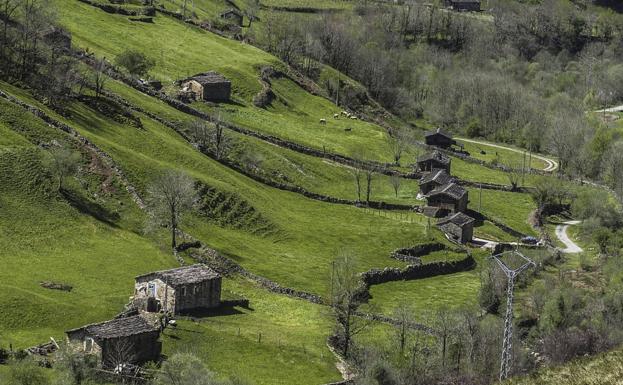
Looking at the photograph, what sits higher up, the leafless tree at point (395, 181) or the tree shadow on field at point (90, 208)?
the tree shadow on field at point (90, 208)

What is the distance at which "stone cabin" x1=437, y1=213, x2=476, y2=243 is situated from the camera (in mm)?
145000

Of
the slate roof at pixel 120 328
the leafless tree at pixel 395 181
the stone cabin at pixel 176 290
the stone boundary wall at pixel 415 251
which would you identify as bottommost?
the leafless tree at pixel 395 181

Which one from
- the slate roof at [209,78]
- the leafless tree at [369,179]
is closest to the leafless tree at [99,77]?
the slate roof at [209,78]

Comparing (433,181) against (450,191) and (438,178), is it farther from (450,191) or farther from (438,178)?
(450,191)

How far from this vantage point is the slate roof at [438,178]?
16562cm

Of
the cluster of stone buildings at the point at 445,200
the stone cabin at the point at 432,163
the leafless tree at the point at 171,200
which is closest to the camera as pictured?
the leafless tree at the point at 171,200

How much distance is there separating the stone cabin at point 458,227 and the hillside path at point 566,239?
15.3m

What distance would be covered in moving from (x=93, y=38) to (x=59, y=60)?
39.3 metres

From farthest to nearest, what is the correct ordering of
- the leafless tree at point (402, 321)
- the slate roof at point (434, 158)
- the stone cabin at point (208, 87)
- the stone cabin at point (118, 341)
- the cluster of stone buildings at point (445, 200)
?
the stone cabin at point (208, 87)
the slate roof at point (434, 158)
the cluster of stone buildings at point (445, 200)
the leafless tree at point (402, 321)
the stone cabin at point (118, 341)

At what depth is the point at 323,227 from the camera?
14025 centimetres

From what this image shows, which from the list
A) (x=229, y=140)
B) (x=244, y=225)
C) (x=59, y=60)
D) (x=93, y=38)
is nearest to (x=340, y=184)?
(x=229, y=140)

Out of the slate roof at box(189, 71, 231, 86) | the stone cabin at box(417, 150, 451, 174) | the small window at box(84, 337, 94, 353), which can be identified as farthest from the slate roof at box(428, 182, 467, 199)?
the small window at box(84, 337, 94, 353)

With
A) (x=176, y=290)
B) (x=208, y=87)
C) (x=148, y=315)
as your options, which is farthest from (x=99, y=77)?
(x=148, y=315)

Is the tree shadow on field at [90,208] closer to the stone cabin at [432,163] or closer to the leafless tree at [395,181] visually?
the leafless tree at [395,181]
